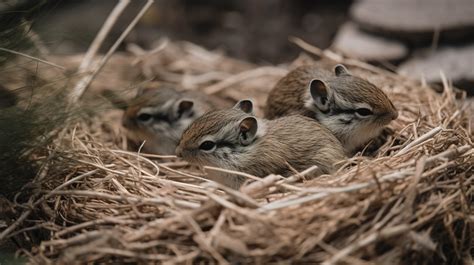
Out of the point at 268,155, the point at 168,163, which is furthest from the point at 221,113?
the point at 168,163

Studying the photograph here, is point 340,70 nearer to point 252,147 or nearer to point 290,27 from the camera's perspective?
point 252,147

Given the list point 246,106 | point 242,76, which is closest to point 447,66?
point 242,76

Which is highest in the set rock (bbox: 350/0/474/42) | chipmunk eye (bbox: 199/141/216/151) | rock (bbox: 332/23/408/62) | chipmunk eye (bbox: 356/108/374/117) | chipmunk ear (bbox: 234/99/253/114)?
rock (bbox: 350/0/474/42)

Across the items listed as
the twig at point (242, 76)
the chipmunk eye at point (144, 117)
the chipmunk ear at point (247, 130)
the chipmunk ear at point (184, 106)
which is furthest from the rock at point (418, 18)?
the chipmunk eye at point (144, 117)

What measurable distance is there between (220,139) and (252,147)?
241 mm

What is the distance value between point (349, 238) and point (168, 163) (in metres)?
2.04

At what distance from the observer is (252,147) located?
4.51 m

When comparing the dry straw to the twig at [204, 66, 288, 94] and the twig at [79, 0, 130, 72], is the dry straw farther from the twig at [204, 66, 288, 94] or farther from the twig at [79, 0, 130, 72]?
the twig at [204, 66, 288, 94]

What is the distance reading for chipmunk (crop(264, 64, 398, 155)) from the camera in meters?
4.54

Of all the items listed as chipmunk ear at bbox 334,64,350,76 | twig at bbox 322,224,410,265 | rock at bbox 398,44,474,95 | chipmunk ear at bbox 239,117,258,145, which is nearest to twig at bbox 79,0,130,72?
chipmunk ear at bbox 239,117,258,145

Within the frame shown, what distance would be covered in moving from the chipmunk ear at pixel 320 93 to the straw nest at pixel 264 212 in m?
0.54

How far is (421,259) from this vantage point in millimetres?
Result: 3617

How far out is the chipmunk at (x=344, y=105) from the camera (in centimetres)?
454

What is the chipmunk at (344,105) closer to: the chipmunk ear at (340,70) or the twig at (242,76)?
the chipmunk ear at (340,70)
